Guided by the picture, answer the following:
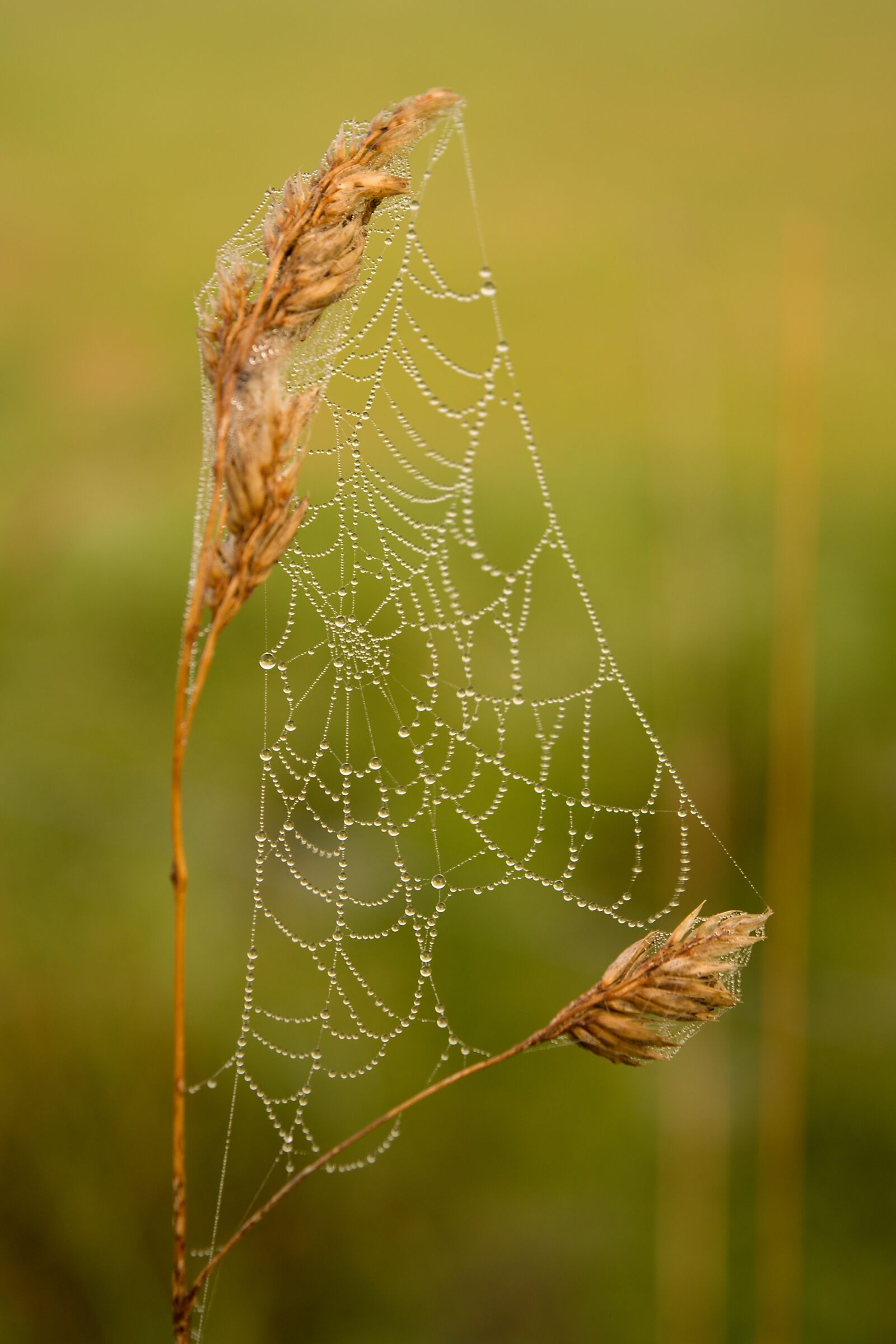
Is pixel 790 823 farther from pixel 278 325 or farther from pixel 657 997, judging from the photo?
pixel 278 325

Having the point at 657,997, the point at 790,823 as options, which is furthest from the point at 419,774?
the point at 657,997

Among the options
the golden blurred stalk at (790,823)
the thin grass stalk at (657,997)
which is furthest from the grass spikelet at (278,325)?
the golden blurred stalk at (790,823)

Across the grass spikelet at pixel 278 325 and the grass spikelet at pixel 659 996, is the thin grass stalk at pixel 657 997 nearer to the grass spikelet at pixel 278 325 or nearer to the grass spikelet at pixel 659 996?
the grass spikelet at pixel 659 996

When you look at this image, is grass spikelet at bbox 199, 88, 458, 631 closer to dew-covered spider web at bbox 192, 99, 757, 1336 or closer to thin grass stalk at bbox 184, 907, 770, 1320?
thin grass stalk at bbox 184, 907, 770, 1320

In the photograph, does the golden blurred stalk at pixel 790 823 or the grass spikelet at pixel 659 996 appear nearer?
the grass spikelet at pixel 659 996

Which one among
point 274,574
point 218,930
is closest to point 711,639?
point 274,574

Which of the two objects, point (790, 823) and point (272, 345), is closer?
point (272, 345)

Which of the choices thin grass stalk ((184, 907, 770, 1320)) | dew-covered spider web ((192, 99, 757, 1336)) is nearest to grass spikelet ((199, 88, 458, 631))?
thin grass stalk ((184, 907, 770, 1320))

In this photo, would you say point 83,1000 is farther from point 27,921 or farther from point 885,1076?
point 885,1076
